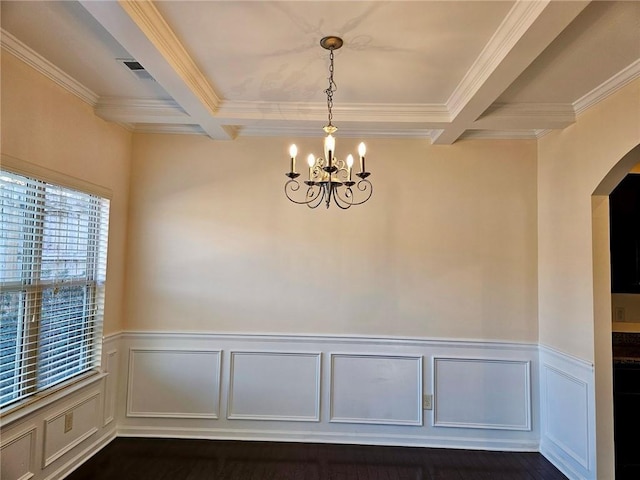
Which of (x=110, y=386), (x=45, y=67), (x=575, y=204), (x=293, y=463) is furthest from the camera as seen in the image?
(x=110, y=386)

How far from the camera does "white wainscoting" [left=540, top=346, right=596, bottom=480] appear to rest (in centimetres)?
259

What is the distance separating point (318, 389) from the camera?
10.8 feet

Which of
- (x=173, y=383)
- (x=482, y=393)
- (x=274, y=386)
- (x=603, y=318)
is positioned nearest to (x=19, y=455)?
(x=173, y=383)

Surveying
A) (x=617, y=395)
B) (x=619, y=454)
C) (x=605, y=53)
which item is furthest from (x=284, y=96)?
(x=619, y=454)

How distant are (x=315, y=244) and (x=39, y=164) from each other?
6.90ft

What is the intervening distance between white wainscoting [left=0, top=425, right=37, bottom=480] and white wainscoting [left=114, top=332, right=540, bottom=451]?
958 mm

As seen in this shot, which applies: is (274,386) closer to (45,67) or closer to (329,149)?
(329,149)

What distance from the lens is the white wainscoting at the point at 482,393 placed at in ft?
10.6

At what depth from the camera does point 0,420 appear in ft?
6.89

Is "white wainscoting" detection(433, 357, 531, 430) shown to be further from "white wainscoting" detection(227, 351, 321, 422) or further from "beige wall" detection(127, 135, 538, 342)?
"white wainscoting" detection(227, 351, 321, 422)

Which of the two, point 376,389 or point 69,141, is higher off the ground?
point 69,141

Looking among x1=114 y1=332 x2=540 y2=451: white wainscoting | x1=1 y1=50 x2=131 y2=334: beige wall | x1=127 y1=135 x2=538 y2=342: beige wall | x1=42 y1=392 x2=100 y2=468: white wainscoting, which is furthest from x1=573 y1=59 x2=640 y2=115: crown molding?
x1=42 y1=392 x2=100 y2=468: white wainscoting

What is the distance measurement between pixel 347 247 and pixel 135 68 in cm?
212

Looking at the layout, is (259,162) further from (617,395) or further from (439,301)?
(617,395)
